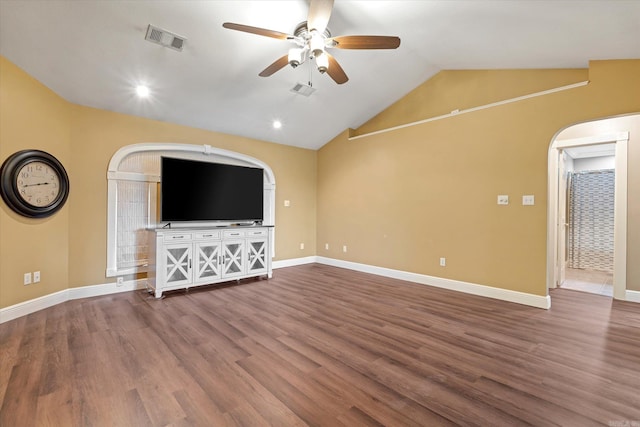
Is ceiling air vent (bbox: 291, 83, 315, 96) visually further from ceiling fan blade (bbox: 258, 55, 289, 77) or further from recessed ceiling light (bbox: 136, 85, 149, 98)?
recessed ceiling light (bbox: 136, 85, 149, 98)

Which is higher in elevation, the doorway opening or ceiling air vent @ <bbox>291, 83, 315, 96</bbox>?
ceiling air vent @ <bbox>291, 83, 315, 96</bbox>

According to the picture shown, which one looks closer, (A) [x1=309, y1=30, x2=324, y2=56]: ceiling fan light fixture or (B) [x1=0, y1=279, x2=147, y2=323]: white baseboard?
(A) [x1=309, y1=30, x2=324, y2=56]: ceiling fan light fixture

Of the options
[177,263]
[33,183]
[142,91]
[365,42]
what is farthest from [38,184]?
[365,42]

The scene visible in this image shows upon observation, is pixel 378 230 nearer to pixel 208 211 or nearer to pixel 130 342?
pixel 208 211

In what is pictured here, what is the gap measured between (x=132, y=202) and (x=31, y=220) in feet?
3.67

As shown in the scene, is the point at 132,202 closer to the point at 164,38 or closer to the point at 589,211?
the point at 164,38

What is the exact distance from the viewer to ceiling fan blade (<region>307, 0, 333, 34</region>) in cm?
225

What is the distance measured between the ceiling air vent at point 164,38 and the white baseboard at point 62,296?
323cm

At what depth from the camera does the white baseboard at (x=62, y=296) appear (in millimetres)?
3009

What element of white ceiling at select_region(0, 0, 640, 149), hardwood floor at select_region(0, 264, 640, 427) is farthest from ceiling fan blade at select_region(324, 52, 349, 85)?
hardwood floor at select_region(0, 264, 640, 427)

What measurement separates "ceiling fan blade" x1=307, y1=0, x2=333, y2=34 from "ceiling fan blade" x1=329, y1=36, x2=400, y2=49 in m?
0.16

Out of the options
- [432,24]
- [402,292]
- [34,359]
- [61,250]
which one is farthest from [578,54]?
[61,250]

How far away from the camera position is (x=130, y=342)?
2527 mm

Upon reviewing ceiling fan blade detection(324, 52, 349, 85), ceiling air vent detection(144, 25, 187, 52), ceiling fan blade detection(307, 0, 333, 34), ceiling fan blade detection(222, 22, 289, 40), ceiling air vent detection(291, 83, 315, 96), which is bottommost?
ceiling fan blade detection(324, 52, 349, 85)
